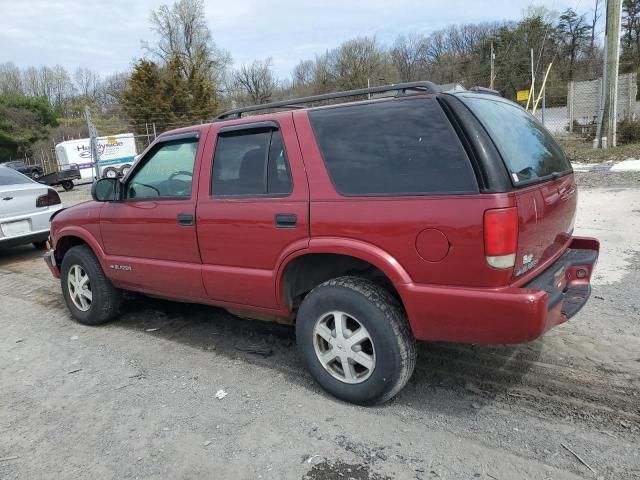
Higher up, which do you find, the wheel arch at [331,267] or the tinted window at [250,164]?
the tinted window at [250,164]

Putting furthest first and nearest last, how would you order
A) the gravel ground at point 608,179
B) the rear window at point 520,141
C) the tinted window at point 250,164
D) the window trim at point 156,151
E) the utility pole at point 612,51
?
1. the utility pole at point 612,51
2. the gravel ground at point 608,179
3. the window trim at point 156,151
4. the tinted window at point 250,164
5. the rear window at point 520,141

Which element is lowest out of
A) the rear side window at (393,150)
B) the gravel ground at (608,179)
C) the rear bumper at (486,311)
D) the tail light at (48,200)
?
the gravel ground at (608,179)

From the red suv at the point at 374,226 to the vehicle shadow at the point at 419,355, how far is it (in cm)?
37

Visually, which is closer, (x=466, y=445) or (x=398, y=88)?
(x=466, y=445)

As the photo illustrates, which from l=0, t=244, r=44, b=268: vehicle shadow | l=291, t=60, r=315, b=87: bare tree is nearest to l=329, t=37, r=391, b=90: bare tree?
l=291, t=60, r=315, b=87: bare tree

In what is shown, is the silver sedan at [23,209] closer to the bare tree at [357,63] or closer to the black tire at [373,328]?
the black tire at [373,328]

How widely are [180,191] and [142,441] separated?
184 cm

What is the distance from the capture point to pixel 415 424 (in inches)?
113

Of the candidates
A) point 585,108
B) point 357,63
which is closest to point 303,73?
point 357,63

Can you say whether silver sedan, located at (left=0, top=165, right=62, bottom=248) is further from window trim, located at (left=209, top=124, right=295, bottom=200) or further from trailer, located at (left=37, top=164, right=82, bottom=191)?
trailer, located at (left=37, top=164, right=82, bottom=191)

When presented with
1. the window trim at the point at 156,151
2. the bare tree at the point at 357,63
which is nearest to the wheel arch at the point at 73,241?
the window trim at the point at 156,151

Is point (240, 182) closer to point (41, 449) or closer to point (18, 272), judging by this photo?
point (41, 449)

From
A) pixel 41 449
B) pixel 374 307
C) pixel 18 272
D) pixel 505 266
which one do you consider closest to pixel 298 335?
pixel 374 307

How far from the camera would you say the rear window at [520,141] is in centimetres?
276
